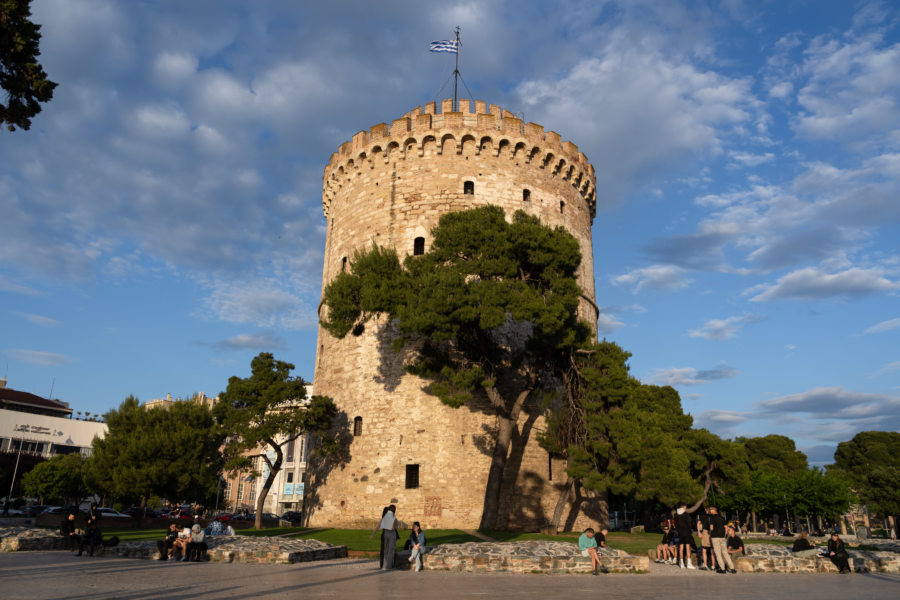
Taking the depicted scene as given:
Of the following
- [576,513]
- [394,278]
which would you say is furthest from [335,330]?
[576,513]

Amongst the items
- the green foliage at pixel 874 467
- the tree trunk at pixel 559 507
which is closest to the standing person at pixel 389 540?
the tree trunk at pixel 559 507

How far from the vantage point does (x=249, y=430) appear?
839 inches

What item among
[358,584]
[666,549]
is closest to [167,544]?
[358,584]

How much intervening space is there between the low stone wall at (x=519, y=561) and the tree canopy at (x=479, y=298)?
19.3ft

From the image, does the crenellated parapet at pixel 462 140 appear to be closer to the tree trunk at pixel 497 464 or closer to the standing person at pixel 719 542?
the tree trunk at pixel 497 464

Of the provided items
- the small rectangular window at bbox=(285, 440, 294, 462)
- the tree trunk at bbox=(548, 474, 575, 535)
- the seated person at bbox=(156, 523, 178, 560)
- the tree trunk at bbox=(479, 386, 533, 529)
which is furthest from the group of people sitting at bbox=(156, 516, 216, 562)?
the small rectangular window at bbox=(285, 440, 294, 462)

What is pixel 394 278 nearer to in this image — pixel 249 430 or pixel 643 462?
→ pixel 249 430

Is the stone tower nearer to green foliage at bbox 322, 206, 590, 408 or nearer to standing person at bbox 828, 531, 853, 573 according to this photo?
green foliage at bbox 322, 206, 590, 408

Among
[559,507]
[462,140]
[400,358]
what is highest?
[462,140]

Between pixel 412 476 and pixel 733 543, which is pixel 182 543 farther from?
pixel 733 543

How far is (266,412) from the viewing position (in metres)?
22.8

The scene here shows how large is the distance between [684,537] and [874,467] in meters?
59.8

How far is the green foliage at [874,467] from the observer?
136 feet

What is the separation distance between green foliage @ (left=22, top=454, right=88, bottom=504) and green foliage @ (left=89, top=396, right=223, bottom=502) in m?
16.1
